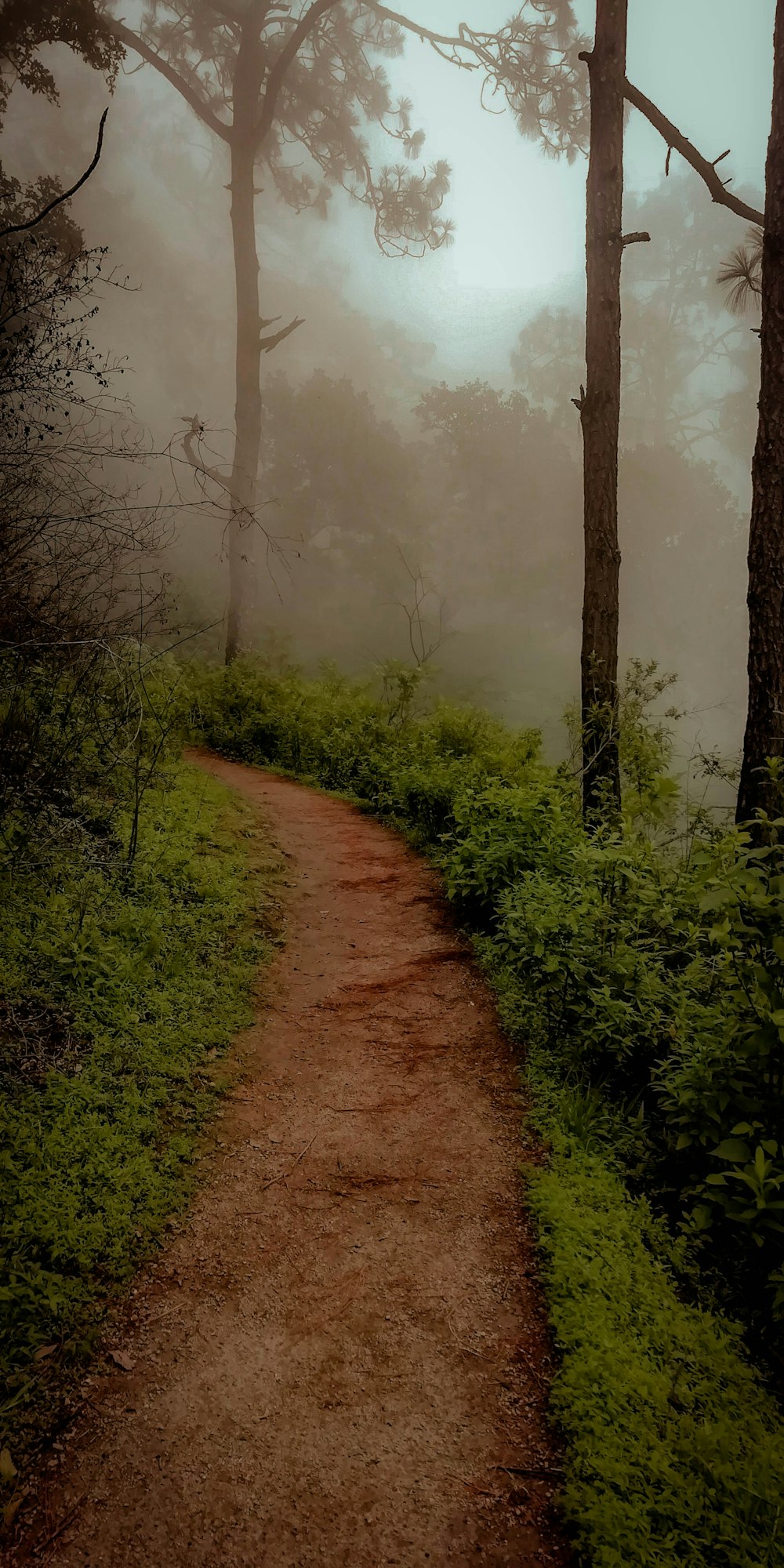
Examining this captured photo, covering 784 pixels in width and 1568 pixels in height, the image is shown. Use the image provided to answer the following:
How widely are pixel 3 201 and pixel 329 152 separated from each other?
7302 millimetres

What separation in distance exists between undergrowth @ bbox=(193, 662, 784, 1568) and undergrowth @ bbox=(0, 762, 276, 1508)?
1.59 meters

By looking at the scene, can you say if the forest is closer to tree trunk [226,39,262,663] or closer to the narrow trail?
the narrow trail

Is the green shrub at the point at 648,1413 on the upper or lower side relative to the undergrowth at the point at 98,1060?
lower

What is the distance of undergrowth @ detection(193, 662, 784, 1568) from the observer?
2104 mm

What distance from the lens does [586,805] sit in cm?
689

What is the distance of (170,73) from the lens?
48.7ft

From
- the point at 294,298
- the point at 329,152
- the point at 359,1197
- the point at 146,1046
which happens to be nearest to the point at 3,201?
the point at 329,152

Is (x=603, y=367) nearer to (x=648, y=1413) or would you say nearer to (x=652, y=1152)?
(x=652, y=1152)

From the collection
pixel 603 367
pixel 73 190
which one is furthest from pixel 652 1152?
pixel 603 367

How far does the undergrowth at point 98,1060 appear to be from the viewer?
2.56 m

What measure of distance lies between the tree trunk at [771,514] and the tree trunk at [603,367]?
1.30 meters

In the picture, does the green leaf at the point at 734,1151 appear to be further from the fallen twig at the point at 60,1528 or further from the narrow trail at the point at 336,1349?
the fallen twig at the point at 60,1528

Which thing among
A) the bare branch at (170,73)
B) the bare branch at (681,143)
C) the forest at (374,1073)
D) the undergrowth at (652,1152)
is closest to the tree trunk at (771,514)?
the forest at (374,1073)

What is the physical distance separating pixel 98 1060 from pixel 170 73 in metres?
19.4
